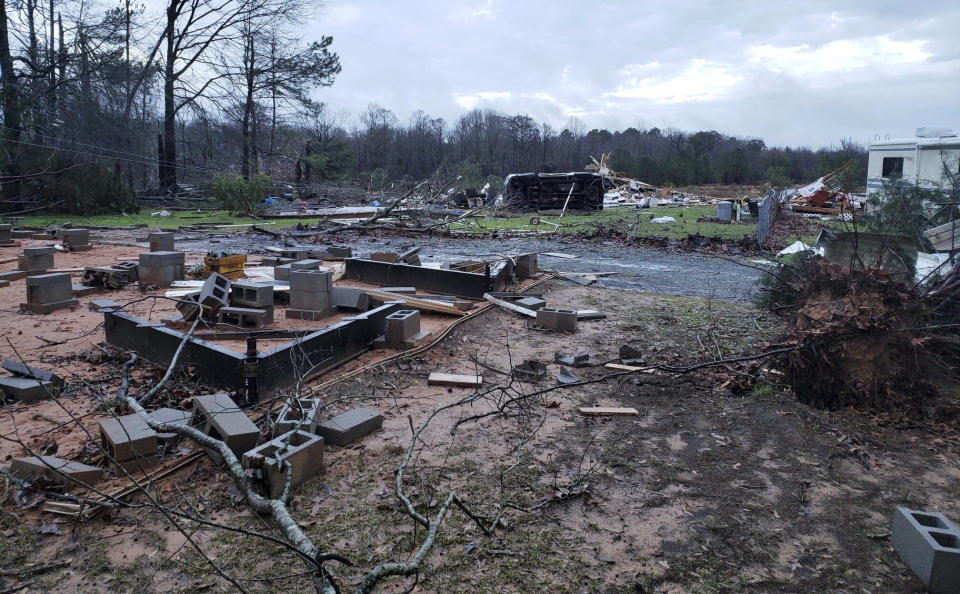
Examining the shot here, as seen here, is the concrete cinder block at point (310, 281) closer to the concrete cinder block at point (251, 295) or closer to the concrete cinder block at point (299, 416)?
the concrete cinder block at point (251, 295)

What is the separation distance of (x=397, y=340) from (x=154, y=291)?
4.96 m

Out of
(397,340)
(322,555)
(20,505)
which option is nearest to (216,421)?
(20,505)

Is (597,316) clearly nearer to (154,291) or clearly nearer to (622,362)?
(622,362)

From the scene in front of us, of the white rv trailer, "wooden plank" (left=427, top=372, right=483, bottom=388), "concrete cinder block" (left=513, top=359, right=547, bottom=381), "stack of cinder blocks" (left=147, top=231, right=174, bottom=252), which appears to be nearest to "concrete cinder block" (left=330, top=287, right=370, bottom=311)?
"wooden plank" (left=427, top=372, right=483, bottom=388)

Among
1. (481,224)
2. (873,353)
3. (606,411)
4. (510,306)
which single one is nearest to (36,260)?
(510,306)

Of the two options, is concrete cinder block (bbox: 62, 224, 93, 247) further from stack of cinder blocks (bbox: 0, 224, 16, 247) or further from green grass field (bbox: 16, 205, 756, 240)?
green grass field (bbox: 16, 205, 756, 240)

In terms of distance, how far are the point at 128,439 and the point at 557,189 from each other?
2918cm

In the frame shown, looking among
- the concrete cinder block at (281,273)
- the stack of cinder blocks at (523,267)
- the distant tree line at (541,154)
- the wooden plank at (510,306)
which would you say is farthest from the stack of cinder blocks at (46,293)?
the distant tree line at (541,154)

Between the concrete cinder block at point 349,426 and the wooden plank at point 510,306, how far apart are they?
13.5 feet

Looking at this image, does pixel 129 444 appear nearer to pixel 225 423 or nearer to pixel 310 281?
pixel 225 423

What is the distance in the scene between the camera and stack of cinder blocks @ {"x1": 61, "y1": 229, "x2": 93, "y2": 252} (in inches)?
525

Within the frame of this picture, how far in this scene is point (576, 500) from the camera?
3559mm

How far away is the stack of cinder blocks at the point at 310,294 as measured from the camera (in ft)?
25.0

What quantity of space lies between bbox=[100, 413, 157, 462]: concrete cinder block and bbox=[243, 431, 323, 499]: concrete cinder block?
25.8 inches
